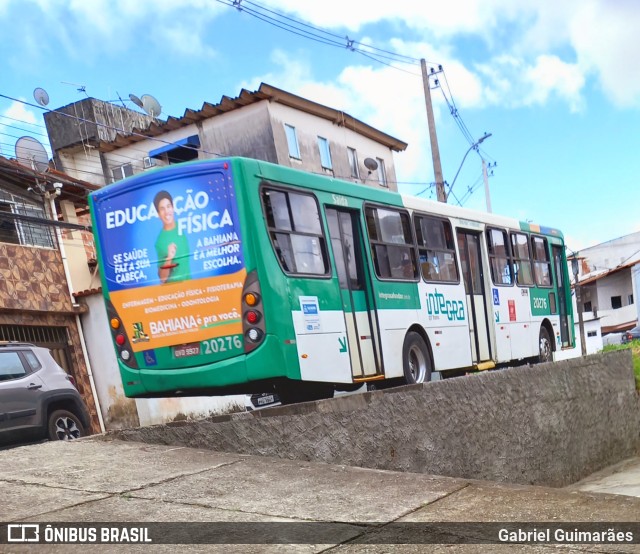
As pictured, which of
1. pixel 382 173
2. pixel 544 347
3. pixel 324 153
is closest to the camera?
pixel 544 347

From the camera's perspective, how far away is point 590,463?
12.2 meters

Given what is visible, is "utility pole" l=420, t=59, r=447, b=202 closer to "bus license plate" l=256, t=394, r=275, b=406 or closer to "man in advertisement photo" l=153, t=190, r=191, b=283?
"bus license plate" l=256, t=394, r=275, b=406

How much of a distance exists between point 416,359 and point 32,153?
15.8 meters

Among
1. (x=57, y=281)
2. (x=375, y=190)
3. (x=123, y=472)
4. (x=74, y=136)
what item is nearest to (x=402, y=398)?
(x=123, y=472)

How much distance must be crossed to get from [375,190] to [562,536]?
8258 millimetres

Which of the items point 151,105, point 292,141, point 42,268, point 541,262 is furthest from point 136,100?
point 541,262

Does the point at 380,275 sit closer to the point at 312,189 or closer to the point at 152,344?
the point at 312,189

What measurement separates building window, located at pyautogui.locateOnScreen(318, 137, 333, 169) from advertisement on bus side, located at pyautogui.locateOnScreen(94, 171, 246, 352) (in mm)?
22623

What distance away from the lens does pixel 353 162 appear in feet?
114

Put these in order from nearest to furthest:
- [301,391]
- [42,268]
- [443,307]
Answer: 1. [301,391]
2. [443,307]
3. [42,268]

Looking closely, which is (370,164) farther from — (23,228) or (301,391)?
(301,391)

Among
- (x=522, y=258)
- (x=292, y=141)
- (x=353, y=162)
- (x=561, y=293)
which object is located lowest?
(x=561, y=293)

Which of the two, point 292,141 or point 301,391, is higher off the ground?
point 292,141

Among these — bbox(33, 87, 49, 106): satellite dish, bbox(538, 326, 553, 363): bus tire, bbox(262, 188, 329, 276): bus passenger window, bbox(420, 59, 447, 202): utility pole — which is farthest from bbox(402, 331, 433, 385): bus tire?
bbox(33, 87, 49, 106): satellite dish
